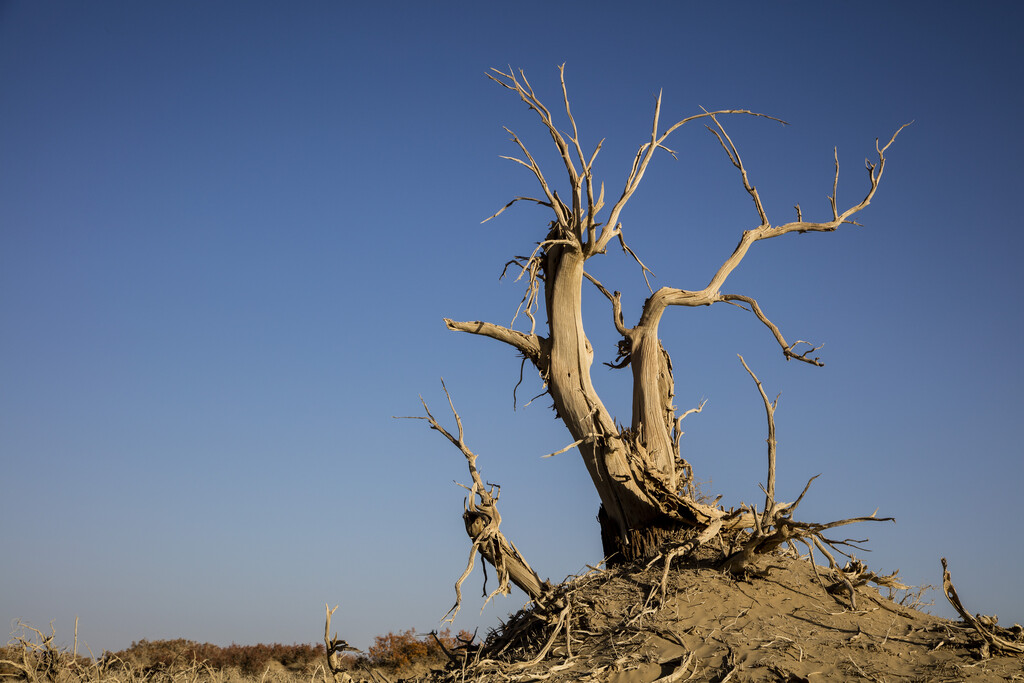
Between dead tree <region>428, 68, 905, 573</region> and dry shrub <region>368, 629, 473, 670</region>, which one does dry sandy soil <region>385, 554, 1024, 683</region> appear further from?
dry shrub <region>368, 629, 473, 670</region>

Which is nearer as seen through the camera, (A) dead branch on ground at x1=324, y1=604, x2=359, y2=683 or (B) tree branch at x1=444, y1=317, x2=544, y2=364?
(A) dead branch on ground at x1=324, y1=604, x2=359, y2=683

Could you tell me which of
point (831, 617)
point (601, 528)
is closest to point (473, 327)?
point (601, 528)

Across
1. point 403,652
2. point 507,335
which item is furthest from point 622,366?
point 403,652

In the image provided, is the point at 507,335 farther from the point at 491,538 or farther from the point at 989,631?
the point at 989,631

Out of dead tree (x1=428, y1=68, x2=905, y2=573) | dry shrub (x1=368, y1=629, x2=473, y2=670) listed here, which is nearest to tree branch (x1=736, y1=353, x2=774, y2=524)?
dead tree (x1=428, y1=68, x2=905, y2=573)

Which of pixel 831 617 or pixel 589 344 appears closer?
pixel 831 617

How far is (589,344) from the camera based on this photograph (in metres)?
8.06

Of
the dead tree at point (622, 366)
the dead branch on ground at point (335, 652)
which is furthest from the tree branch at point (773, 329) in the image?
the dead branch on ground at point (335, 652)

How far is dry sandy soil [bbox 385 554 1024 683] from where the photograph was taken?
523 cm

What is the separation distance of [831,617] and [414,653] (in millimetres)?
7321

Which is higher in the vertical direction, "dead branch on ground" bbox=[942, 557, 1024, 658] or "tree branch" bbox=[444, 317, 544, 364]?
"tree branch" bbox=[444, 317, 544, 364]

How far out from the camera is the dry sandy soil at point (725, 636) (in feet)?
17.1

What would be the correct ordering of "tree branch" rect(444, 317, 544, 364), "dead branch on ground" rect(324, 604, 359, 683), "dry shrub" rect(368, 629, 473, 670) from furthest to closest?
1. "dry shrub" rect(368, 629, 473, 670)
2. "tree branch" rect(444, 317, 544, 364)
3. "dead branch on ground" rect(324, 604, 359, 683)

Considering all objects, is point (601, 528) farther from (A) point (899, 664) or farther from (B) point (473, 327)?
(A) point (899, 664)
